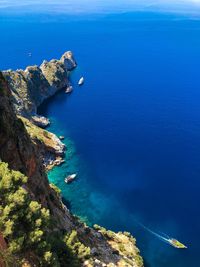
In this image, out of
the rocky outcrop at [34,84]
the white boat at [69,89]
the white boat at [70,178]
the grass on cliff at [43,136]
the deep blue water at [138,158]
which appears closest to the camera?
the deep blue water at [138,158]

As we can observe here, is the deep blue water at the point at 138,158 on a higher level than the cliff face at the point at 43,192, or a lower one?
higher

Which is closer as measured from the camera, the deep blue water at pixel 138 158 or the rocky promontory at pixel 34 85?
the deep blue water at pixel 138 158

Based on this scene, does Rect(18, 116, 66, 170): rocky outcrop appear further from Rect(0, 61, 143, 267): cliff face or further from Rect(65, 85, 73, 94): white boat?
Rect(65, 85, 73, 94): white boat

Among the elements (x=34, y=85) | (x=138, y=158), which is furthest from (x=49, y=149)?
(x=34, y=85)

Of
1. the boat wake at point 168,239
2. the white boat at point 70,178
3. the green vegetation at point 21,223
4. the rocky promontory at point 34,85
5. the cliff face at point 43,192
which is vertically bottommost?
the green vegetation at point 21,223

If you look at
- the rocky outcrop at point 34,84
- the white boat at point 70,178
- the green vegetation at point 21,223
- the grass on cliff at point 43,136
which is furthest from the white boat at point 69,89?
the green vegetation at point 21,223

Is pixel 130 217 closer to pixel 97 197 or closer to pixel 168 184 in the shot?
pixel 97 197

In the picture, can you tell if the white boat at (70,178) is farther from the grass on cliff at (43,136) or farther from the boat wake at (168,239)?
the boat wake at (168,239)

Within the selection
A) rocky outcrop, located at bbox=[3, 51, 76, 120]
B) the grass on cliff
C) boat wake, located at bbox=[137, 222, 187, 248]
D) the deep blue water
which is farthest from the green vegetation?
rocky outcrop, located at bbox=[3, 51, 76, 120]

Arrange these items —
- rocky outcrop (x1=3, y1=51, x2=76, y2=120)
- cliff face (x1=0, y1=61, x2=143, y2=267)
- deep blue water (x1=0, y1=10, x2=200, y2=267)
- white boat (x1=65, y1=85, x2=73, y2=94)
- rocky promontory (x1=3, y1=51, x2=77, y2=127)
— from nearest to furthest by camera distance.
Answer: cliff face (x1=0, y1=61, x2=143, y2=267) < deep blue water (x1=0, y1=10, x2=200, y2=267) < rocky promontory (x1=3, y1=51, x2=77, y2=127) < rocky outcrop (x1=3, y1=51, x2=76, y2=120) < white boat (x1=65, y1=85, x2=73, y2=94)

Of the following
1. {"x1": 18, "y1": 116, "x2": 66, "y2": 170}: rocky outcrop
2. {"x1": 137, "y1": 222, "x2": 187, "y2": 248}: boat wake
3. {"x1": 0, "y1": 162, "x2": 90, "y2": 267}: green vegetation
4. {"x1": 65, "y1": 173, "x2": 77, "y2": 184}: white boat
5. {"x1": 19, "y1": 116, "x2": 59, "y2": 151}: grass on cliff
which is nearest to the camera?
{"x1": 0, "y1": 162, "x2": 90, "y2": 267}: green vegetation
